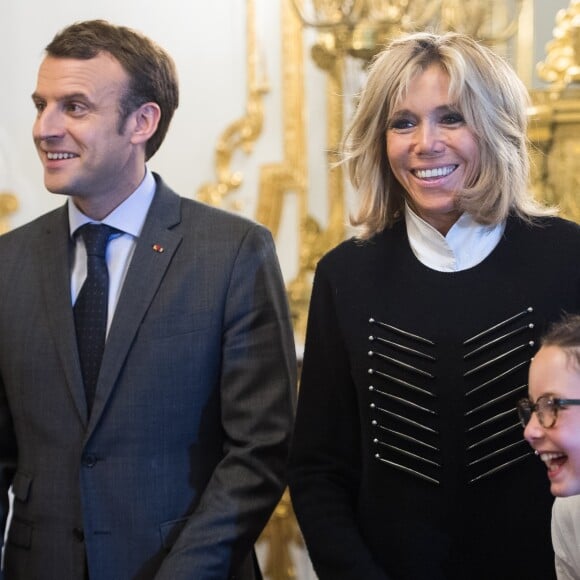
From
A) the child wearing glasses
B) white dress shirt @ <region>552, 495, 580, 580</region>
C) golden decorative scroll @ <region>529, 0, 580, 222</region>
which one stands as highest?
golden decorative scroll @ <region>529, 0, 580, 222</region>

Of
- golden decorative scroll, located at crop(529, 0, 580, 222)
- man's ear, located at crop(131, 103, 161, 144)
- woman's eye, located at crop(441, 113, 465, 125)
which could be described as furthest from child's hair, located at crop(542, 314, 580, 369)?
golden decorative scroll, located at crop(529, 0, 580, 222)

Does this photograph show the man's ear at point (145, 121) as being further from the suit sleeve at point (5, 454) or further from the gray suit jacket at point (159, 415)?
the suit sleeve at point (5, 454)

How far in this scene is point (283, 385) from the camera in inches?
103

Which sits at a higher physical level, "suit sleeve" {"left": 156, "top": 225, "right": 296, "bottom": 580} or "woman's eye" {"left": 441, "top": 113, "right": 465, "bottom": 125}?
"woman's eye" {"left": 441, "top": 113, "right": 465, "bottom": 125}

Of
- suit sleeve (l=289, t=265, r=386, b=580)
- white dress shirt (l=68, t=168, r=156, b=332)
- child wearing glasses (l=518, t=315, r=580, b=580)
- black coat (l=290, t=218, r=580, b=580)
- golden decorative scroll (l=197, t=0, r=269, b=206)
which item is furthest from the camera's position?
golden decorative scroll (l=197, t=0, r=269, b=206)

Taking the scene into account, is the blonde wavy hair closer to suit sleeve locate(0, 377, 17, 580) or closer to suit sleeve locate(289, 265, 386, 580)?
suit sleeve locate(289, 265, 386, 580)

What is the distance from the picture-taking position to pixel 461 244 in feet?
7.55

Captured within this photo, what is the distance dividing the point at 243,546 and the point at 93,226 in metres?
0.72

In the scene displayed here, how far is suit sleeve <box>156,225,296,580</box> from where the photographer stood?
2.48 meters

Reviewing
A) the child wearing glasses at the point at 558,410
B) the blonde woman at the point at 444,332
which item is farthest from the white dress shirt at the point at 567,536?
the blonde woman at the point at 444,332

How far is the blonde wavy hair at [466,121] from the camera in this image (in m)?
2.27

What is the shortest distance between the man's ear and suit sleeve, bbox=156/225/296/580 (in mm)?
318

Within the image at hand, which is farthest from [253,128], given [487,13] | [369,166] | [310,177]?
[369,166]

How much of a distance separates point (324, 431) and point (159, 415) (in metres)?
0.34
